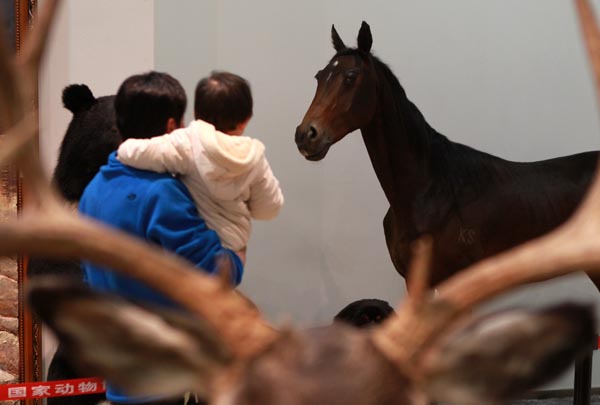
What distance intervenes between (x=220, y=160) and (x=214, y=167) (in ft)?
0.06

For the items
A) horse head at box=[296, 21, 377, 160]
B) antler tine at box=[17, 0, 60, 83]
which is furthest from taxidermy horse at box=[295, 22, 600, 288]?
antler tine at box=[17, 0, 60, 83]

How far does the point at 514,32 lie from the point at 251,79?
1119mm

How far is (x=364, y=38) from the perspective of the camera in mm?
2531

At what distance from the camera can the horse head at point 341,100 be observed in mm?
2518

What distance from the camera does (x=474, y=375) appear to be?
0.85 m

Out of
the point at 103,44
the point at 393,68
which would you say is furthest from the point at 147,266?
the point at 393,68

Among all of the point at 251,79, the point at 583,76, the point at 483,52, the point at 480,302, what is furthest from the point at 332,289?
the point at 480,302

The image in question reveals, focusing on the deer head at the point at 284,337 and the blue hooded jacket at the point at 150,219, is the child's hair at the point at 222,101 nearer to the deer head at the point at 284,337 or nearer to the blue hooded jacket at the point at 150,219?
the blue hooded jacket at the point at 150,219

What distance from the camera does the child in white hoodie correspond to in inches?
63.1

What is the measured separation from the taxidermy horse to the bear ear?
68cm

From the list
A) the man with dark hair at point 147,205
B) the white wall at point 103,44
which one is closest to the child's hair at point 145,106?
the man with dark hair at point 147,205

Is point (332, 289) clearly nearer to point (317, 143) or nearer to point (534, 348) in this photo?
point (317, 143)

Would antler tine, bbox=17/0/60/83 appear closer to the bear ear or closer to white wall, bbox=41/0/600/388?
the bear ear

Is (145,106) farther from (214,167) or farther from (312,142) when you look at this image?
(312,142)
